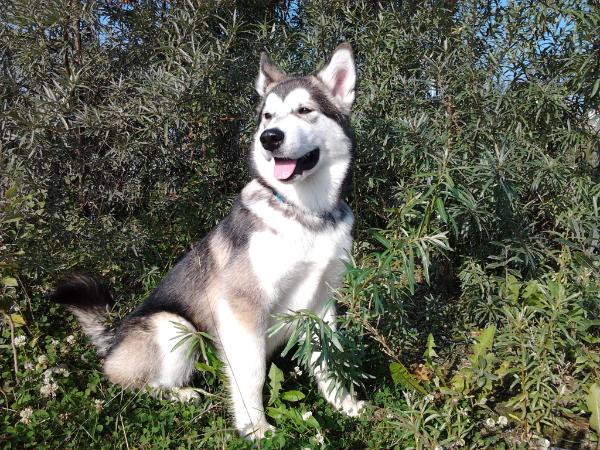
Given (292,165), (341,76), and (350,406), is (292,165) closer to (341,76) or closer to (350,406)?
(341,76)

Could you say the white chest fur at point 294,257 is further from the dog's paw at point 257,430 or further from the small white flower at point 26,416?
the small white flower at point 26,416

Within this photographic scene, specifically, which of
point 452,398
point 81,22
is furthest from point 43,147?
point 452,398

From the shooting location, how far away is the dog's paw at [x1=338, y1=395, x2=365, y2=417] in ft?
8.89

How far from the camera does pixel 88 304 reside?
10.6 feet

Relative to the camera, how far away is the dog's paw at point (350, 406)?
2.71 metres

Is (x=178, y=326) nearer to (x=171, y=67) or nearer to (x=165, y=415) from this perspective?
(x=165, y=415)

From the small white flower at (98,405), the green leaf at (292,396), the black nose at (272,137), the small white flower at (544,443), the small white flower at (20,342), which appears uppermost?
the black nose at (272,137)

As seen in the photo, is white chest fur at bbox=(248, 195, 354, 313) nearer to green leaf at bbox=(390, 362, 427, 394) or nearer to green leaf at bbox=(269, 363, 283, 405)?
green leaf at bbox=(269, 363, 283, 405)

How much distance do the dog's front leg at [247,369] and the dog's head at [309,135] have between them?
0.76 metres

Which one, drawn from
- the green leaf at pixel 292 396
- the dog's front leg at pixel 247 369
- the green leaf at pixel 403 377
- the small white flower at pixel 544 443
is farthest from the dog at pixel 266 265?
the small white flower at pixel 544 443

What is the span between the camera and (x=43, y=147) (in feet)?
10.8

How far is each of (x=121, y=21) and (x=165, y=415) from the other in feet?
10.1

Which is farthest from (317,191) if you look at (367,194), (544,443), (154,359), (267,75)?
(544,443)

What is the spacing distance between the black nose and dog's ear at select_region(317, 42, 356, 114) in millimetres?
652
